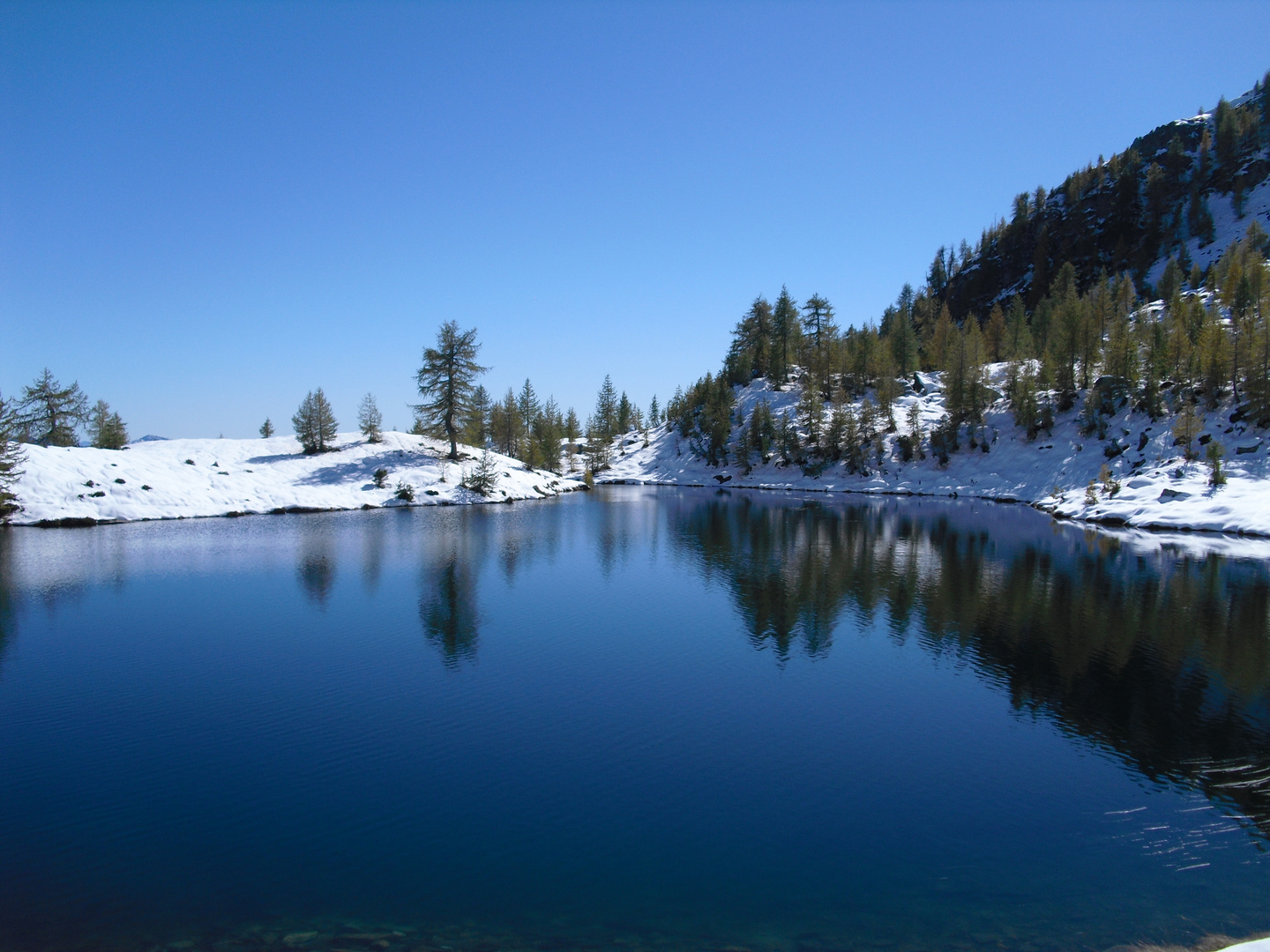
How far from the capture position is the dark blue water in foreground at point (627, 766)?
10.2m

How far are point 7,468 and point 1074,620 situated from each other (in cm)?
7703

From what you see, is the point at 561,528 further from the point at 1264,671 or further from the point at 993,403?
the point at 993,403

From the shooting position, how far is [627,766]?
49.6 ft

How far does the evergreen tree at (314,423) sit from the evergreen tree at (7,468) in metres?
28.6

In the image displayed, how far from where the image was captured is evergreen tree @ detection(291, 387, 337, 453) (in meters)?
84.0

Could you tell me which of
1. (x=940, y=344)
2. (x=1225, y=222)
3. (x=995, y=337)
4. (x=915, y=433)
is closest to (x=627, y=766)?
(x=915, y=433)

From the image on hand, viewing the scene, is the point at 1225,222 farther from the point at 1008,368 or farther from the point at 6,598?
the point at 6,598

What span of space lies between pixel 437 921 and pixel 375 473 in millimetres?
76340

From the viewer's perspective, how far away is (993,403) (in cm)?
11012

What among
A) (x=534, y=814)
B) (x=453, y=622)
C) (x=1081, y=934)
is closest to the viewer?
(x=1081, y=934)

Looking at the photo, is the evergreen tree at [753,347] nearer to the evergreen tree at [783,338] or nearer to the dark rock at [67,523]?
the evergreen tree at [783,338]


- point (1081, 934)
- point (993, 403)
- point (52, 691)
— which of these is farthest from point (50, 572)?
point (993, 403)

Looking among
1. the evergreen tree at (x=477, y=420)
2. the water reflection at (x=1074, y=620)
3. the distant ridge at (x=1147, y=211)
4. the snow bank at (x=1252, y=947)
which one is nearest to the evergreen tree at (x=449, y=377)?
the evergreen tree at (x=477, y=420)

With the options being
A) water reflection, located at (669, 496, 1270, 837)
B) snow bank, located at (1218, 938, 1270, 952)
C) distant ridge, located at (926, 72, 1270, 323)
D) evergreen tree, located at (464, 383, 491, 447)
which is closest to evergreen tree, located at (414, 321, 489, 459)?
evergreen tree, located at (464, 383, 491, 447)
